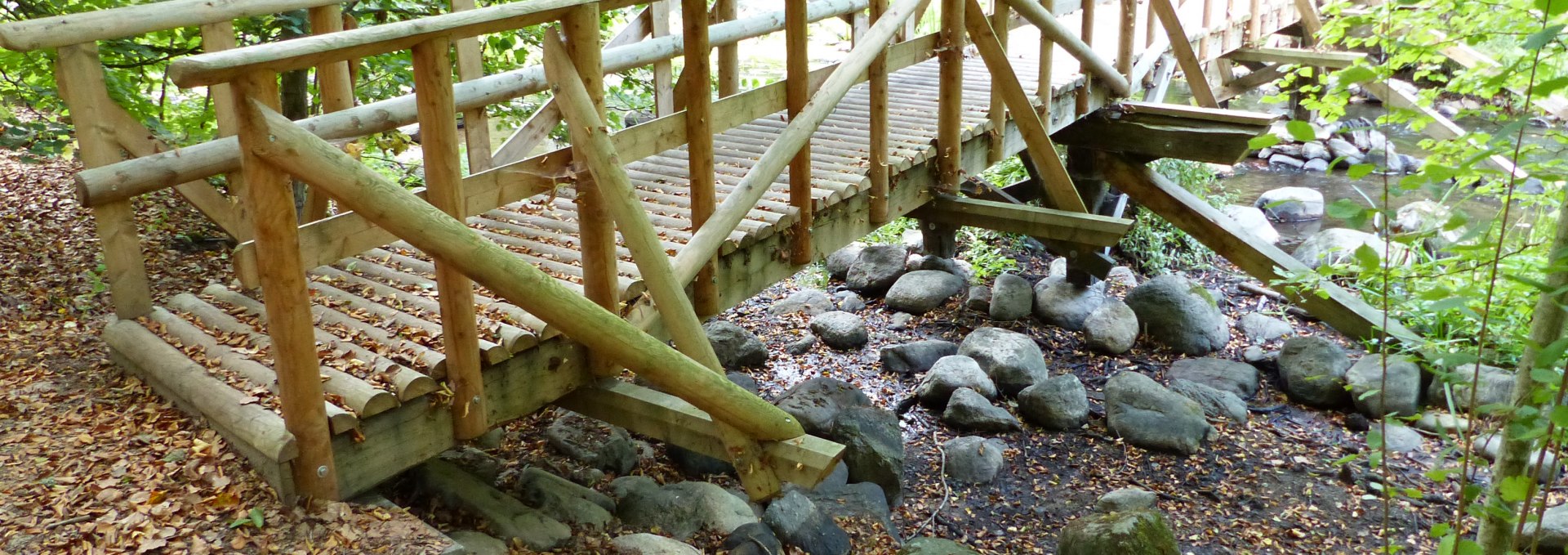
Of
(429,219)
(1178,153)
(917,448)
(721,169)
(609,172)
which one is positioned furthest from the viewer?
(1178,153)

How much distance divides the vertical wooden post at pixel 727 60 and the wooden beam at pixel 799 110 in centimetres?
44

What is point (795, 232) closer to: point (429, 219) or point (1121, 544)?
point (1121, 544)

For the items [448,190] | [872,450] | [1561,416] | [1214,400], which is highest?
[448,190]

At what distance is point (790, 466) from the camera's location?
3855 mm

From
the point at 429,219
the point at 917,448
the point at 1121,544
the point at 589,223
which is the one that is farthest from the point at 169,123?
the point at 1121,544

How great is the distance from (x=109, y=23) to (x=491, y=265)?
1421mm

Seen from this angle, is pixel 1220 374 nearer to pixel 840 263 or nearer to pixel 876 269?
pixel 876 269

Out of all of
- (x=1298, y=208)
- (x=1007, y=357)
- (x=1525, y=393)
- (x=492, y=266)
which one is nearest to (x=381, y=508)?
(x=492, y=266)

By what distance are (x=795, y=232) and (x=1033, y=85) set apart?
10.8 ft

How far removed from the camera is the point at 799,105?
15.3 ft

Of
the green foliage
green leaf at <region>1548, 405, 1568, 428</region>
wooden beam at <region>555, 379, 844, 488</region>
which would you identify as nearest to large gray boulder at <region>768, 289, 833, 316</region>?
the green foliage

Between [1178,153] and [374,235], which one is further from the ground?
[374,235]

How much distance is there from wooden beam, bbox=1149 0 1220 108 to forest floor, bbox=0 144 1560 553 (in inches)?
65.6

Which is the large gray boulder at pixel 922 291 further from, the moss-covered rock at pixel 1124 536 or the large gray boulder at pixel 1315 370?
the moss-covered rock at pixel 1124 536
